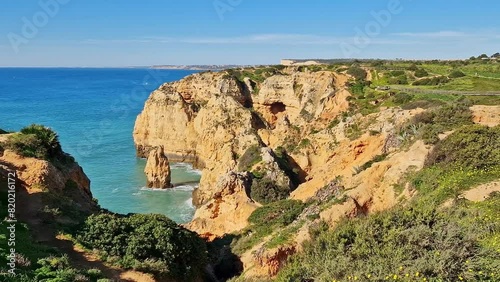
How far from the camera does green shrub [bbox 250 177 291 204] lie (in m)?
26.9

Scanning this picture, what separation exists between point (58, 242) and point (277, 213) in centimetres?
1122

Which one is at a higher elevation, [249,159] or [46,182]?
[46,182]

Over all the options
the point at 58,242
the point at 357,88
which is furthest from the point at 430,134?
the point at 357,88

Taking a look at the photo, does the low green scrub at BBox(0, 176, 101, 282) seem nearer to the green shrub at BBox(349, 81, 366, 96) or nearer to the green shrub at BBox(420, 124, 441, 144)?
the green shrub at BBox(420, 124, 441, 144)

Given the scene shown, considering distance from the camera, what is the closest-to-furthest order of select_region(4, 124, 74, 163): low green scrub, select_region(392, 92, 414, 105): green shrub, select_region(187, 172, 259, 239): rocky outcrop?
select_region(4, 124, 74, 163): low green scrub → select_region(187, 172, 259, 239): rocky outcrop → select_region(392, 92, 414, 105): green shrub

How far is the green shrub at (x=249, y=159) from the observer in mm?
34281

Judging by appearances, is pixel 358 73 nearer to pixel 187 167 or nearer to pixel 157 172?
pixel 187 167

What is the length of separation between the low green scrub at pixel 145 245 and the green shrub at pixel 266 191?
10.7m

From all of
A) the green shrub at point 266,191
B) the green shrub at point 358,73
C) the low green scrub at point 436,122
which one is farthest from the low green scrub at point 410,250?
the green shrub at point 358,73

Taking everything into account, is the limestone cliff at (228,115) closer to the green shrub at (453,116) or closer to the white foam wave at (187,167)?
the white foam wave at (187,167)

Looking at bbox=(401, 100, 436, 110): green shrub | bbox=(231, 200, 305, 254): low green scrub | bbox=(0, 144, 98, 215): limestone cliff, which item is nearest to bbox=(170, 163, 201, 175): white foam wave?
bbox=(401, 100, 436, 110): green shrub

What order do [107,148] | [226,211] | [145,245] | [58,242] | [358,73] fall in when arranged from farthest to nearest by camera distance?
[107,148]
[358,73]
[226,211]
[145,245]
[58,242]

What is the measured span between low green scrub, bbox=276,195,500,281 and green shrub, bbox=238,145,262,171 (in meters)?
23.1

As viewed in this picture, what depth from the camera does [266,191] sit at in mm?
27781
